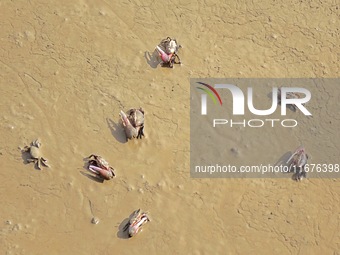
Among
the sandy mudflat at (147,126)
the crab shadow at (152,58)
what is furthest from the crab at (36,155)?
the crab shadow at (152,58)

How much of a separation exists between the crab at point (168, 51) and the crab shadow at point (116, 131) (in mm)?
1635

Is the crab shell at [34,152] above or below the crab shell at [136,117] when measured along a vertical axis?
below

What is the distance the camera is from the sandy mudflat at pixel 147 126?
361 inches

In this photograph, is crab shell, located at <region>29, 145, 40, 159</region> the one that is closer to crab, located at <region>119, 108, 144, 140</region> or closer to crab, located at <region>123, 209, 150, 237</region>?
crab, located at <region>119, 108, 144, 140</region>

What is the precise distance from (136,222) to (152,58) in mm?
3442

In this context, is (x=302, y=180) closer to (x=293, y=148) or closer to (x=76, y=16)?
(x=293, y=148)

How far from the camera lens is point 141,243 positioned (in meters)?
9.12

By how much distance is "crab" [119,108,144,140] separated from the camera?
937cm

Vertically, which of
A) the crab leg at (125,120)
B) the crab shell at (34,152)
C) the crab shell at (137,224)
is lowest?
the crab shell at (137,224)

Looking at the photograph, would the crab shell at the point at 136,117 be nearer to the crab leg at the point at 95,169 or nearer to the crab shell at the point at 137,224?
the crab leg at the point at 95,169

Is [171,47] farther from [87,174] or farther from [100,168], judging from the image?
[87,174]

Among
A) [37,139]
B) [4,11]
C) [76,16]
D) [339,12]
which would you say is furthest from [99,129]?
[339,12]

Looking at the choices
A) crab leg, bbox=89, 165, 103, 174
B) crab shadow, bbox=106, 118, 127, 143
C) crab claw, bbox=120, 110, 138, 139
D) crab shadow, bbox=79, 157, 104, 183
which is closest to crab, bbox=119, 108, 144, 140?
crab claw, bbox=120, 110, 138, 139

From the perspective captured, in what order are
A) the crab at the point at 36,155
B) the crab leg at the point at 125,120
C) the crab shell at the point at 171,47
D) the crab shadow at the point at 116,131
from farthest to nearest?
1. the crab shell at the point at 171,47
2. the crab shadow at the point at 116,131
3. the crab leg at the point at 125,120
4. the crab at the point at 36,155
